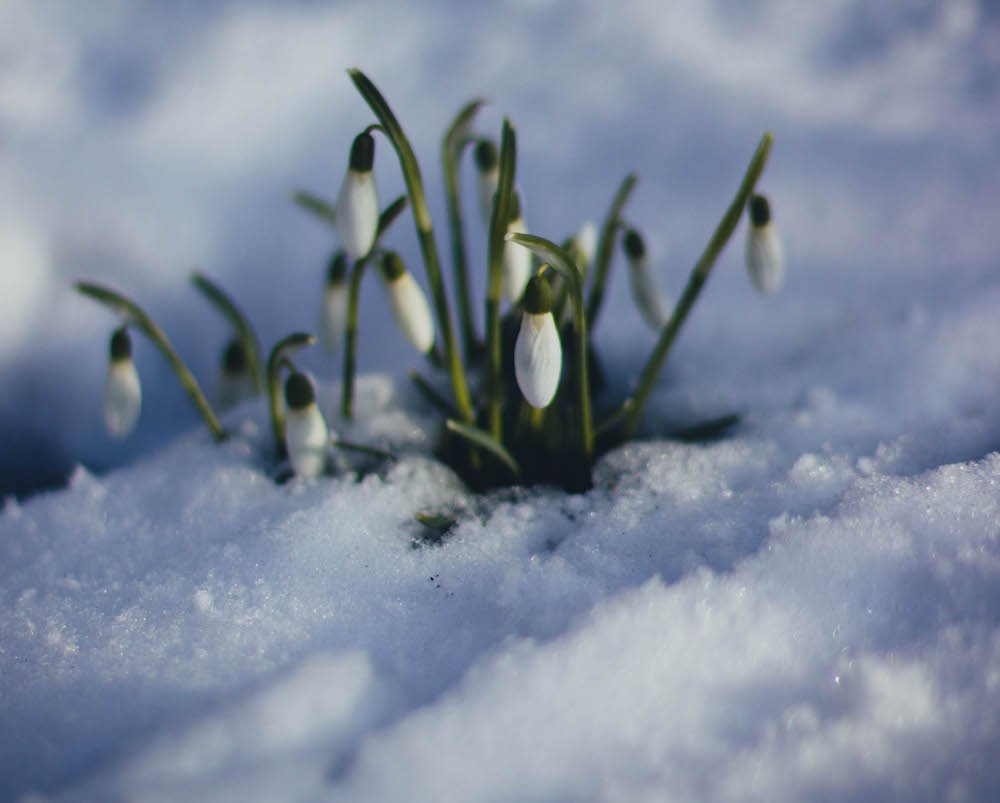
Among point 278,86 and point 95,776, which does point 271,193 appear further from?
point 95,776

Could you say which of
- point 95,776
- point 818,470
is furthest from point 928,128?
point 95,776

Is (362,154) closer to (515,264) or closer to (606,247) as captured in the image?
(515,264)

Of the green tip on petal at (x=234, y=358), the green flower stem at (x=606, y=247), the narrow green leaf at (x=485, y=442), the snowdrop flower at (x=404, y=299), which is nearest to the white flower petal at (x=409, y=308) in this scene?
the snowdrop flower at (x=404, y=299)

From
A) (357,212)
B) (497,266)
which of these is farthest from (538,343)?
(357,212)

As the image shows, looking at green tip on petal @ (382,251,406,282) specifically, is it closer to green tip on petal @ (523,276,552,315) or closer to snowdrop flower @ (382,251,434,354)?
snowdrop flower @ (382,251,434,354)

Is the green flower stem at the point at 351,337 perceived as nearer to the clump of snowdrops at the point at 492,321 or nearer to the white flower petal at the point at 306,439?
the clump of snowdrops at the point at 492,321

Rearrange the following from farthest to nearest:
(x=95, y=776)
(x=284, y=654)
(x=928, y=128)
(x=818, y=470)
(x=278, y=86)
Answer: (x=278, y=86)
(x=928, y=128)
(x=818, y=470)
(x=284, y=654)
(x=95, y=776)
